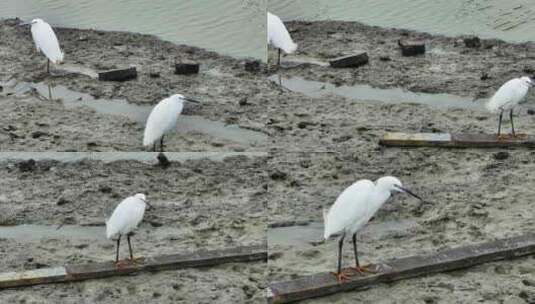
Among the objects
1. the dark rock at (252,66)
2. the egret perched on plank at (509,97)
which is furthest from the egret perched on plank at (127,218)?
the egret perched on plank at (509,97)

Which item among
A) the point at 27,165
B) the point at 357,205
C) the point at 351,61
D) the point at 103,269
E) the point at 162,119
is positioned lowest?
the point at 103,269

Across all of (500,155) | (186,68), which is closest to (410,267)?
(500,155)

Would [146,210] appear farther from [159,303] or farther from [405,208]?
[405,208]

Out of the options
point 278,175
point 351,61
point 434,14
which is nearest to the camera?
point 278,175

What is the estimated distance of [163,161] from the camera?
2.62m

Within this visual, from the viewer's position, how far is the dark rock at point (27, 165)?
2607mm

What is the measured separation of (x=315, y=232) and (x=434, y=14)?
134cm

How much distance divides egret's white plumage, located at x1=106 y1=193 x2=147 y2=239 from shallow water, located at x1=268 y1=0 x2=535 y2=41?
2.61 ft

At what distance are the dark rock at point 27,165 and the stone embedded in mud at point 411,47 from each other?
1.51 meters

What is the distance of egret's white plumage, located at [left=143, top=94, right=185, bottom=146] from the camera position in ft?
8.34

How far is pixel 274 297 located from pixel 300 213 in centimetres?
35

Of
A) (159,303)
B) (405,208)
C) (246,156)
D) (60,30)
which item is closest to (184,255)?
(159,303)

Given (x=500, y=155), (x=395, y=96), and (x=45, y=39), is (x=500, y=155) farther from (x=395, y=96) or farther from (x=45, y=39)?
(x=45, y=39)

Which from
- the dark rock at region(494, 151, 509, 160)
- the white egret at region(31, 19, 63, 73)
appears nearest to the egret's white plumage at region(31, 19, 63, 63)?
the white egret at region(31, 19, 63, 73)
